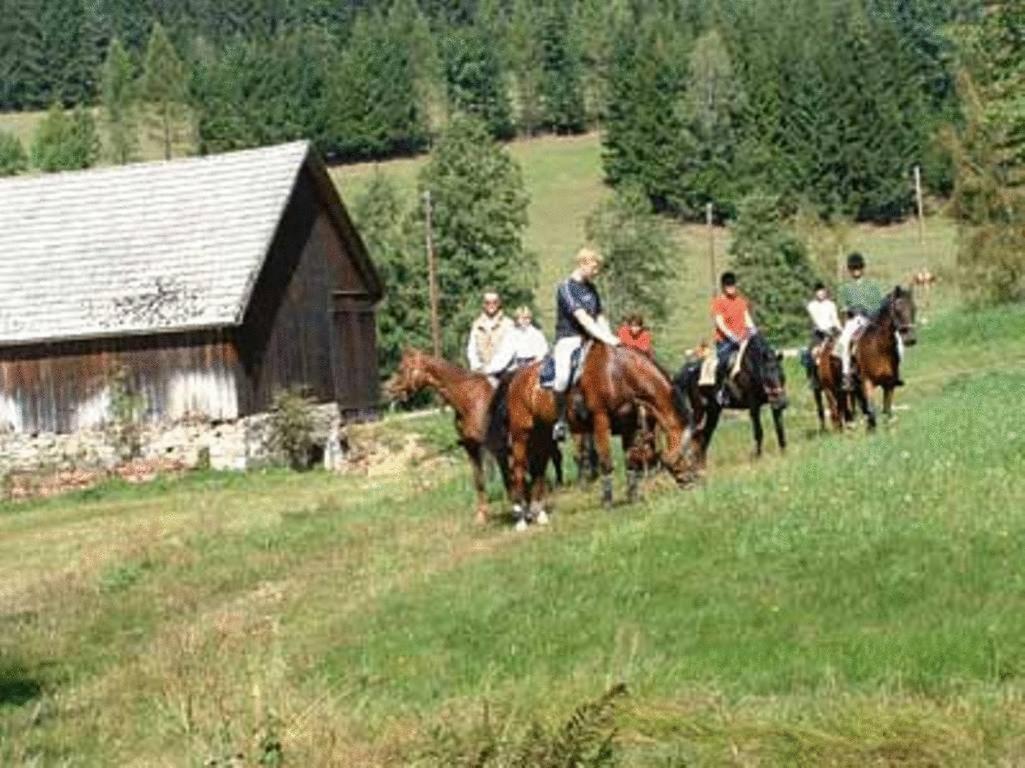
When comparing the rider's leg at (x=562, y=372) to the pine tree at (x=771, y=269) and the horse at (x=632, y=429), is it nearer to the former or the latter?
the horse at (x=632, y=429)

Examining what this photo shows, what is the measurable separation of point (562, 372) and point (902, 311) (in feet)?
21.8

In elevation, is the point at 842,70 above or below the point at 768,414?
above

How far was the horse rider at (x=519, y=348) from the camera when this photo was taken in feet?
72.1

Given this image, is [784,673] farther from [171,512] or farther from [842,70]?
[842,70]

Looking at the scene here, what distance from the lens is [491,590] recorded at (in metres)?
14.2

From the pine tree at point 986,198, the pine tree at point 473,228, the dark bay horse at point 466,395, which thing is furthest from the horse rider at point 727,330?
the pine tree at point 473,228

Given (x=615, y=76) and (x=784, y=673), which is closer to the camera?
(x=784, y=673)

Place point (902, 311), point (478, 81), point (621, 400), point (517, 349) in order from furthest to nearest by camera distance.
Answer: point (478, 81)
point (902, 311)
point (517, 349)
point (621, 400)

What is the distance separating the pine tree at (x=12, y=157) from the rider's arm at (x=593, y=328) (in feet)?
387

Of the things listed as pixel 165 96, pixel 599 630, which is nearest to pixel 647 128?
pixel 165 96

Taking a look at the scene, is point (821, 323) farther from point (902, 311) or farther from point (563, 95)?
point (563, 95)

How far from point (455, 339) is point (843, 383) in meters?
38.6

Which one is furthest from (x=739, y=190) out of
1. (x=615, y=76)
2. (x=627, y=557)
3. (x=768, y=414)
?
(x=627, y=557)

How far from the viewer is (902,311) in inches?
907
